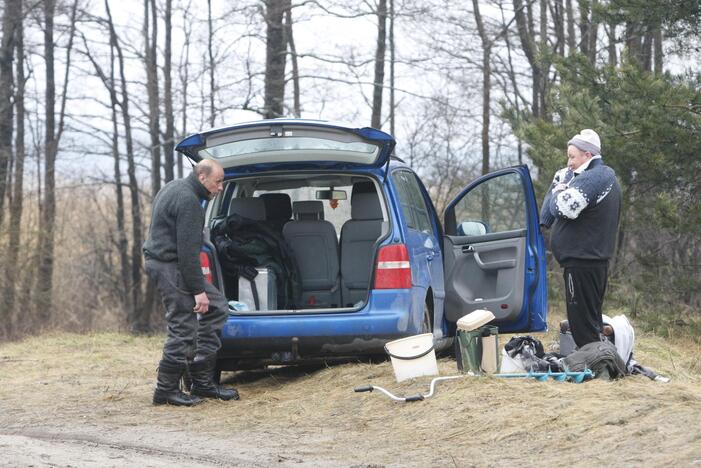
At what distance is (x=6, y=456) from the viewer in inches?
227

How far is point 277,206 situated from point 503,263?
6.81ft

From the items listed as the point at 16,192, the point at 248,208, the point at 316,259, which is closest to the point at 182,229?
the point at 248,208

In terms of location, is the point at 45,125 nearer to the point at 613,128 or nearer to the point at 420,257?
the point at 613,128

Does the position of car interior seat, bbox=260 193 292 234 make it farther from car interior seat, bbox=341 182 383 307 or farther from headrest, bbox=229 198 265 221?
car interior seat, bbox=341 182 383 307

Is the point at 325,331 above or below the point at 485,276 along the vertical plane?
below

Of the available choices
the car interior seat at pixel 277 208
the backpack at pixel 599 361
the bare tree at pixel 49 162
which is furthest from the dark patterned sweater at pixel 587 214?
the bare tree at pixel 49 162

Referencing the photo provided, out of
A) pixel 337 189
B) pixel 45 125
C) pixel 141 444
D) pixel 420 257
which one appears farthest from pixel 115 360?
pixel 45 125

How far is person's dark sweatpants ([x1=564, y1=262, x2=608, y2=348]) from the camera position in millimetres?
7559

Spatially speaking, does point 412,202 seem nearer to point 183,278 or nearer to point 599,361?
point 183,278

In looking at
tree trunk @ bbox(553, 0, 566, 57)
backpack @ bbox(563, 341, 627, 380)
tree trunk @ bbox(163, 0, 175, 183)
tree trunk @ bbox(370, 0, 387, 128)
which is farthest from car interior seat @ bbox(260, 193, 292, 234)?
tree trunk @ bbox(553, 0, 566, 57)

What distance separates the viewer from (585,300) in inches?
299

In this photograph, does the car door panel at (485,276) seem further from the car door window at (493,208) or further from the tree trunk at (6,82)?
the tree trunk at (6,82)

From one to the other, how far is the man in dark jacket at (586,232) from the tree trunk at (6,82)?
19.2 m

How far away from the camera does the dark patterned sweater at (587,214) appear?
7.48m
